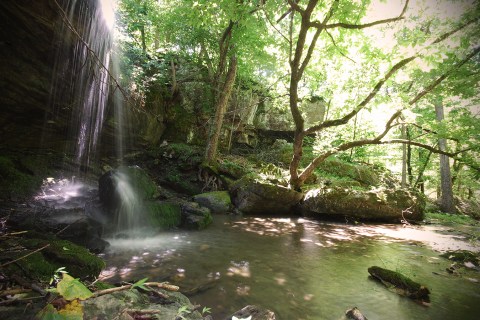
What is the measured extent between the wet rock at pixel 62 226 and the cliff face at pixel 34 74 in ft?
11.6

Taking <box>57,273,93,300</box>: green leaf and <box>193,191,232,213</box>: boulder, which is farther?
<box>193,191,232,213</box>: boulder

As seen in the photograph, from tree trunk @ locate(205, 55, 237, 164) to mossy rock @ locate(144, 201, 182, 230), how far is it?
188 inches

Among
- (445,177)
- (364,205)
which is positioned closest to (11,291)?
(364,205)

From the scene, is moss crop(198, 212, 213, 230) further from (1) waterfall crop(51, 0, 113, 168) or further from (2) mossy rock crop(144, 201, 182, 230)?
(1) waterfall crop(51, 0, 113, 168)

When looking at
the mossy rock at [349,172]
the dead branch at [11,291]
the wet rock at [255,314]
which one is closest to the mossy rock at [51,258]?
the dead branch at [11,291]

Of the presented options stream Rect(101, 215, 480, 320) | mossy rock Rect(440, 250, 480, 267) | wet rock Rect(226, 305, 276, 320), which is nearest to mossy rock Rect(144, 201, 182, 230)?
stream Rect(101, 215, 480, 320)

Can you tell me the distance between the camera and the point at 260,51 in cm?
959

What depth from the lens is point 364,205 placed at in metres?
9.68

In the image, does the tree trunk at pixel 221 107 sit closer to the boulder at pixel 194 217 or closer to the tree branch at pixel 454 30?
the boulder at pixel 194 217

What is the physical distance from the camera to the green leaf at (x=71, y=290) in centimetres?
129

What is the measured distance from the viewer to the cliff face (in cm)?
554

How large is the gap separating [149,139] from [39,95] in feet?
17.2

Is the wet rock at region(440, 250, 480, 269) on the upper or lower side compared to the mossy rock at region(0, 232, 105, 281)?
lower

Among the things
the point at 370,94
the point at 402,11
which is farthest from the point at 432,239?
the point at 402,11
